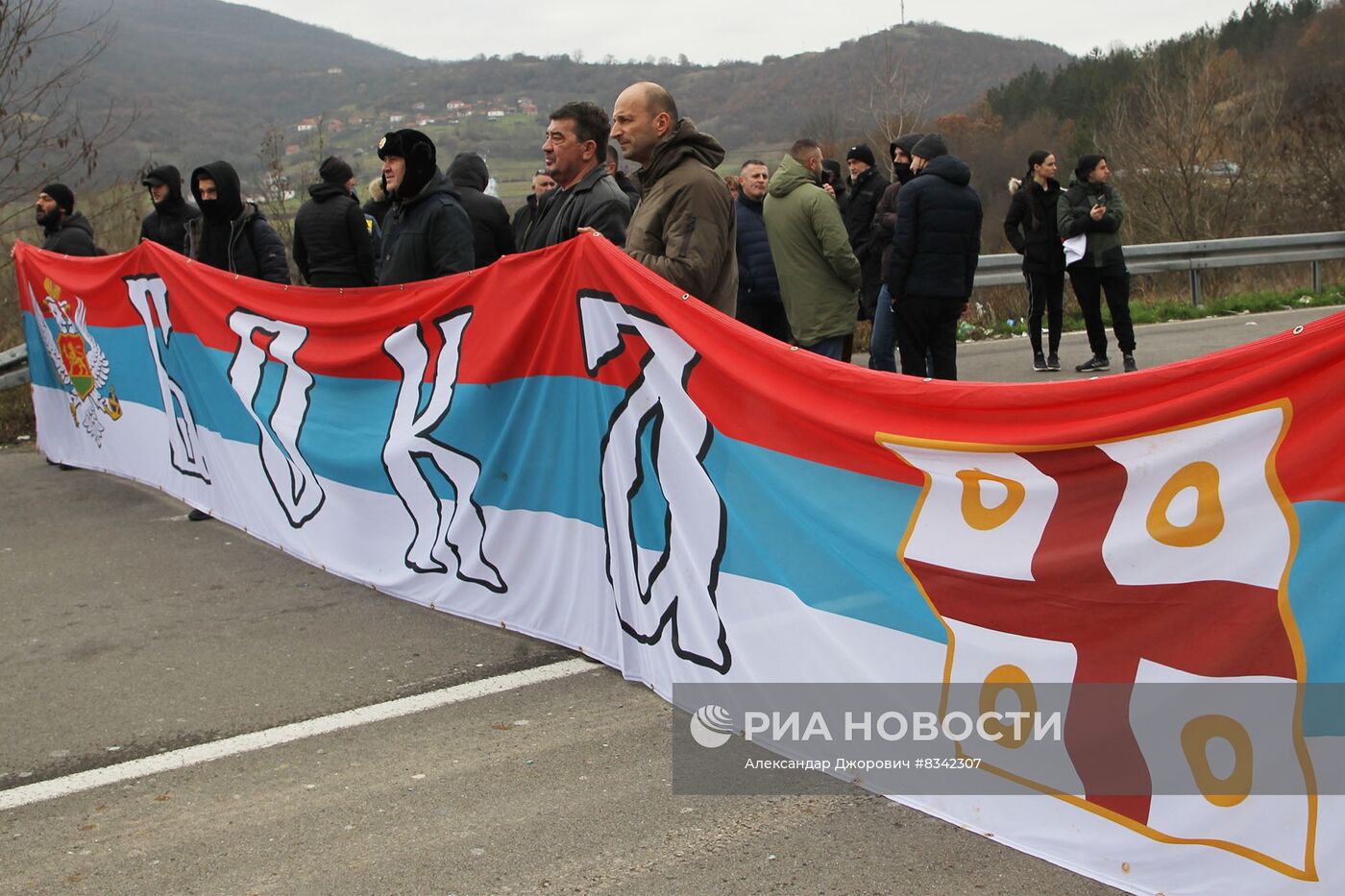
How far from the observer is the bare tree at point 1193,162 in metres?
23.4

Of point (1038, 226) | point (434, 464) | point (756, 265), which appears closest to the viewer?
point (434, 464)

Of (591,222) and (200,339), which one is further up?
(591,222)

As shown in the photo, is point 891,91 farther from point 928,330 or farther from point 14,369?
point 14,369

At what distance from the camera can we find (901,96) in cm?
2016

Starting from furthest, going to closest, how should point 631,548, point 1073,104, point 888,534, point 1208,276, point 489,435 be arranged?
point 1073,104 < point 1208,276 < point 489,435 < point 631,548 < point 888,534

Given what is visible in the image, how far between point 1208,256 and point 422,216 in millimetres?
12990

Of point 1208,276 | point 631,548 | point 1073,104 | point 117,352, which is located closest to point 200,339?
point 117,352

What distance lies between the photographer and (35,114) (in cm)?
1408

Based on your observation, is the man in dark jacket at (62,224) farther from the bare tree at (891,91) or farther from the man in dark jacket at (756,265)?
the bare tree at (891,91)

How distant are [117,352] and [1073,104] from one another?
44861 mm

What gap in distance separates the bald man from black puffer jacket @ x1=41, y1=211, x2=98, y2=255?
7.28 metres

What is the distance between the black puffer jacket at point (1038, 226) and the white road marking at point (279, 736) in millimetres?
7893

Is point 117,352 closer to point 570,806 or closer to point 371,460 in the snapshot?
point 371,460

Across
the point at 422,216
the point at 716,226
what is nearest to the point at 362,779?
the point at 716,226
